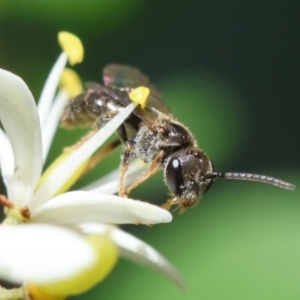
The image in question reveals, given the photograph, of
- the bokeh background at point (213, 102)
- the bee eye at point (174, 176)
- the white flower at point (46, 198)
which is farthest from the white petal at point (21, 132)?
the bokeh background at point (213, 102)

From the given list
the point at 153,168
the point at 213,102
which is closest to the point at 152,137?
the point at 153,168

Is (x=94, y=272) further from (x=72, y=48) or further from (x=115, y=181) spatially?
(x=72, y=48)

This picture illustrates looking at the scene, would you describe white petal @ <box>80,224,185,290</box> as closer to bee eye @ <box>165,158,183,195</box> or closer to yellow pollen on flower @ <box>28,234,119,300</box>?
bee eye @ <box>165,158,183,195</box>

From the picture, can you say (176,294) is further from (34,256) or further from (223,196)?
(34,256)

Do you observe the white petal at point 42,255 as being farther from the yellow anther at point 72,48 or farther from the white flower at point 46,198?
the yellow anther at point 72,48

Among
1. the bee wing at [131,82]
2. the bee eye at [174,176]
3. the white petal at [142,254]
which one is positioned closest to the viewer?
the white petal at [142,254]

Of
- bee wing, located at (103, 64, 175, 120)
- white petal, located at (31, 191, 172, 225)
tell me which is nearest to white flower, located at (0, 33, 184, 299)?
white petal, located at (31, 191, 172, 225)
